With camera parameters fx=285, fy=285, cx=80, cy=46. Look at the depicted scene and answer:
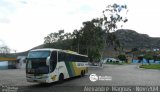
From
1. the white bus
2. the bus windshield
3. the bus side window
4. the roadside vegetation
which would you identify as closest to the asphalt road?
the white bus

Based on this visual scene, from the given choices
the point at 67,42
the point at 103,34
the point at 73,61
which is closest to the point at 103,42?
the point at 103,34

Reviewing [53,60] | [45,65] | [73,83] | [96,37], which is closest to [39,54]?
[45,65]

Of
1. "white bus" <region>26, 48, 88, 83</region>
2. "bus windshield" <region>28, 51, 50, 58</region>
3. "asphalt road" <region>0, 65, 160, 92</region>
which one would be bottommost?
"asphalt road" <region>0, 65, 160, 92</region>

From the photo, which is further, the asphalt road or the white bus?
the white bus

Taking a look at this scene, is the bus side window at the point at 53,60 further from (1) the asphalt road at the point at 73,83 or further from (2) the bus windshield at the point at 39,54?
(1) the asphalt road at the point at 73,83

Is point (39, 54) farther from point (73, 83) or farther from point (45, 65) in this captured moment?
point (73, 83)

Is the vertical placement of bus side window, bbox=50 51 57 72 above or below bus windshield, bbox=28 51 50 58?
below

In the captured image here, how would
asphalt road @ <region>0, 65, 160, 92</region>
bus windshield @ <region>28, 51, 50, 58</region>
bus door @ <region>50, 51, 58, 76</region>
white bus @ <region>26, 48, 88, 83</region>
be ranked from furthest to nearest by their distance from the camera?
bus door @ <region>50, 51, 58, 76</region> < bus windshield @ <region>28, 51, 50, 58</region> < white bus @ <region>26, 48, 88, 83</region> < asphalt road @ <region>0, 65, 160, 92</region>

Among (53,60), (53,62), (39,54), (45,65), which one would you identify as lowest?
(45,65)

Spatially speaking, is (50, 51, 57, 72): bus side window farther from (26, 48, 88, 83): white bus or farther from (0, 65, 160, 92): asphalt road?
(0, 65, 160, 92): asphalt road

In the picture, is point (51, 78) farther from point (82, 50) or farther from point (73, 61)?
point (82, 50)

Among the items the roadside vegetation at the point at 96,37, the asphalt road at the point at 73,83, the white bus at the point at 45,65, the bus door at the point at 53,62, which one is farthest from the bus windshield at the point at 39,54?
the roadside vegetation at the point at 96,37

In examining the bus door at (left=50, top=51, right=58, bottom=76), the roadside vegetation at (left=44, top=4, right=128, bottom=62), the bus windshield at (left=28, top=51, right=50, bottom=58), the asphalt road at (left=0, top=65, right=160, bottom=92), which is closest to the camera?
the asphalt road at (left=0, top=65, right=160, bottom=92)

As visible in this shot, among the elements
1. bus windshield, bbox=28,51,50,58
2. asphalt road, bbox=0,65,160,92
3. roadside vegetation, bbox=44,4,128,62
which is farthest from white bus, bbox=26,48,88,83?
roadside vegetation, bbox=44,4,128,62
